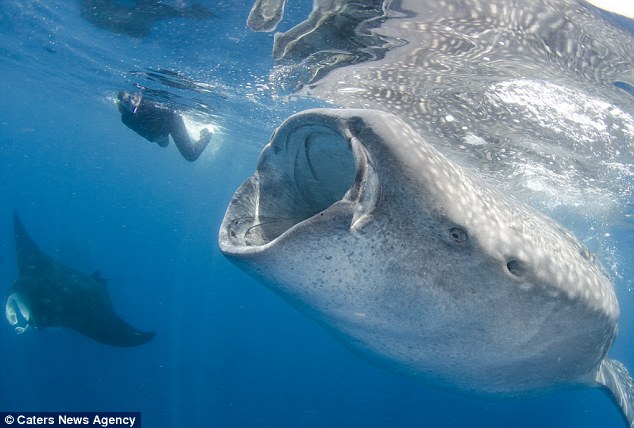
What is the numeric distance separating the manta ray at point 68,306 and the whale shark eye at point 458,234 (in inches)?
454

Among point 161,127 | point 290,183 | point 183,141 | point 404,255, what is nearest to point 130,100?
point 161,127

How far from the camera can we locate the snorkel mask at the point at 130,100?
50.5ft

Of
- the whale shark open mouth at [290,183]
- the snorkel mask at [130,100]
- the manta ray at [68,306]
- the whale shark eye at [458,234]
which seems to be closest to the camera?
the whale shark eye at [458,234]

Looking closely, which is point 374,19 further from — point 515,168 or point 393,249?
point 515,168

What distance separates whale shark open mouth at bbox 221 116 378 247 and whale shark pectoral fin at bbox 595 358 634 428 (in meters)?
4.52

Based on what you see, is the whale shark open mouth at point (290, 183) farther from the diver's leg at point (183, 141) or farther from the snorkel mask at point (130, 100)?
the snorkel mask at point (130, 100)

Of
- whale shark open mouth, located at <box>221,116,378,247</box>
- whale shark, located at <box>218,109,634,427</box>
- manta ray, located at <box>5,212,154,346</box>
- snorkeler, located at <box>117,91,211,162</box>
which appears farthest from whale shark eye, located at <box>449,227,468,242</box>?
manta ray, located at <box>5,212,154,346</box>

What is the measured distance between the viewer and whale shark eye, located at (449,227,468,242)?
227cm

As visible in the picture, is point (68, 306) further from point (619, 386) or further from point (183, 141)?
point (619, 386)

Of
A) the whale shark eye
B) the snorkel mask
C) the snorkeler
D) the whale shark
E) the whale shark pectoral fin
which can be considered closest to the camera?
the whale shark

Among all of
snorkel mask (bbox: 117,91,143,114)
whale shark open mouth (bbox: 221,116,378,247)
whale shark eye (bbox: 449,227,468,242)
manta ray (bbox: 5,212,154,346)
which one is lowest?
manta ray (bbox: 5,212,154,346)

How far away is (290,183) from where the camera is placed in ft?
10.4

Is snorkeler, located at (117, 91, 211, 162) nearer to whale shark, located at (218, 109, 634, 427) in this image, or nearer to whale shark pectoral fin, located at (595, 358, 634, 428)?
whale shark, located at (218, 109, 634, 427)

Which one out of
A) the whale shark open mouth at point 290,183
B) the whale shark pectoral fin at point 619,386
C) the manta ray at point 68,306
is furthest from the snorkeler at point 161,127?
the whale shark pectoral fin at point 619,386
